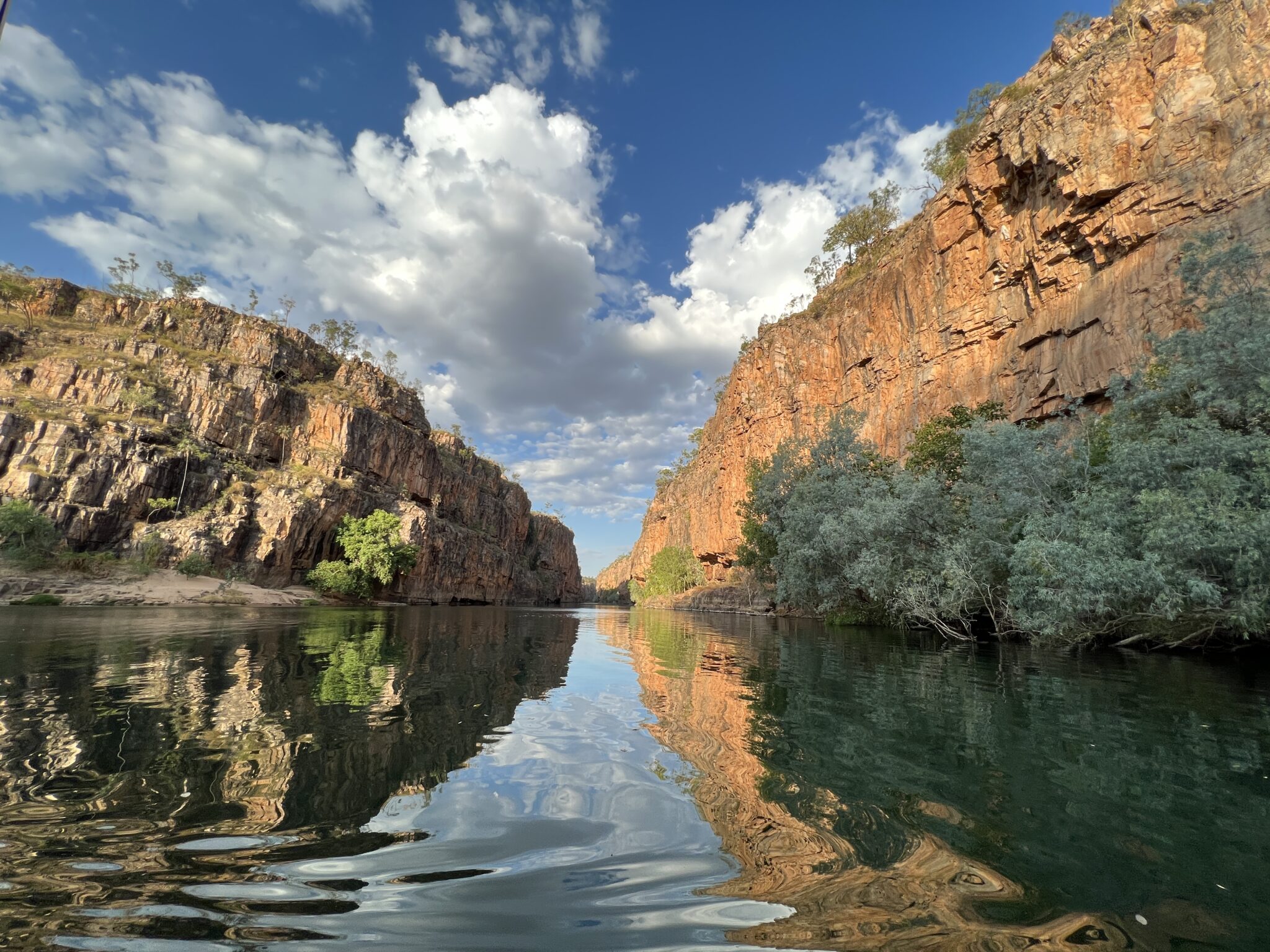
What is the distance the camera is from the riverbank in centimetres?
4075

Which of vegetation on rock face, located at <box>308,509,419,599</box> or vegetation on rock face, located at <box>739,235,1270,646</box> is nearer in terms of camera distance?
vegetation on rock face, located at <box>739,235,1270,646</box>

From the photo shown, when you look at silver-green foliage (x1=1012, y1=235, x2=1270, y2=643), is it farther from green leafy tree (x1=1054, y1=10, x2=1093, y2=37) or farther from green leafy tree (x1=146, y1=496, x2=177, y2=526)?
green leafy tree (x1=146, y1=496, x2=177, y2=526)

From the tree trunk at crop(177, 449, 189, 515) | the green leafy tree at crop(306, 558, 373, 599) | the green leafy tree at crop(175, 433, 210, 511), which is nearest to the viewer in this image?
the tree trunk at crop(177, 449, 189, 515)

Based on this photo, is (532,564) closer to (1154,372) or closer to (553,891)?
(1154,372)

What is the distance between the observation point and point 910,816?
4629 millimetres

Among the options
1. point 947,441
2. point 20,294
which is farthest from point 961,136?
point 20,294

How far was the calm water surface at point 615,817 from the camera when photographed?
2947 mm

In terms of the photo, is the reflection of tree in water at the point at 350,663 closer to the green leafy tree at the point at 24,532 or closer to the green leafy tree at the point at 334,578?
the green leafy tree at the point at 24,532

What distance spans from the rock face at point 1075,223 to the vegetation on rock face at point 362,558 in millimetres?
56997

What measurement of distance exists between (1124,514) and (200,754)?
21941 mm

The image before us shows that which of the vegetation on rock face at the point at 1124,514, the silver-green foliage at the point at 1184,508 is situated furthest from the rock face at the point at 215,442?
the silver-green foliage at the point at 1184,508

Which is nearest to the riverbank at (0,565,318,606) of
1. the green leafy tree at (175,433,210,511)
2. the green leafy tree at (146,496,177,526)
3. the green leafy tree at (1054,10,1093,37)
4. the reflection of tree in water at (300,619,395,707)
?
the green leafy tree at (146,496,177,526)

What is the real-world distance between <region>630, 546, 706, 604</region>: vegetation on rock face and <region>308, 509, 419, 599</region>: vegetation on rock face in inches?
1723

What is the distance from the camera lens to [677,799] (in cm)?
499
